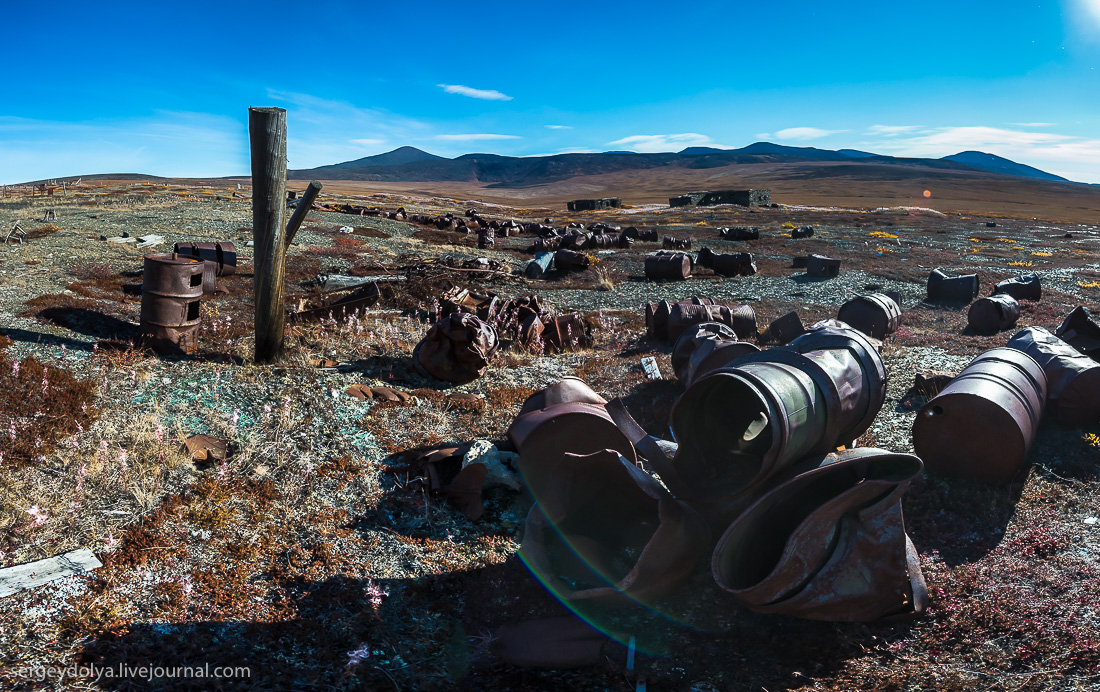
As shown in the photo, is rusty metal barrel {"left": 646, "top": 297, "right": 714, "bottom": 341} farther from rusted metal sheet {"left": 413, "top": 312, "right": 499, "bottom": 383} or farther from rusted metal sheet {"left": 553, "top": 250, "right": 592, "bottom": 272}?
rusted metal sheet {"left": 553, "top": 250, "right": 592, "bottom": 272}

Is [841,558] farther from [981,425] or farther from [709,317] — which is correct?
[709,317]

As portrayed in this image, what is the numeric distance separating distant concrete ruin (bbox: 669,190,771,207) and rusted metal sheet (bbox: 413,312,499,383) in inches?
2129

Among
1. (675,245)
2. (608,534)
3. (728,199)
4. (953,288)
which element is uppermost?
(728,199)

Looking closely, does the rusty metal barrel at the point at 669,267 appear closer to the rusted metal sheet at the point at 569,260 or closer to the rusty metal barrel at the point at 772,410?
the rusted metal sheet at the point at 569,260

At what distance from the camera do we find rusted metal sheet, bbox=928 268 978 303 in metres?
12.6

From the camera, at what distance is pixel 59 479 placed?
14.0ft

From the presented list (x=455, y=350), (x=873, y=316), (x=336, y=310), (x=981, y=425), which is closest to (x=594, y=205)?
(x=873, y=316)

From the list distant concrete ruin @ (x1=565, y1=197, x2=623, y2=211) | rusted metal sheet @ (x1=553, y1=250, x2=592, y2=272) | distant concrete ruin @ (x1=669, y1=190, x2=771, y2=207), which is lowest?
rusted metal sheet @ (x1=553, y1=250, x2=592, y2=272)

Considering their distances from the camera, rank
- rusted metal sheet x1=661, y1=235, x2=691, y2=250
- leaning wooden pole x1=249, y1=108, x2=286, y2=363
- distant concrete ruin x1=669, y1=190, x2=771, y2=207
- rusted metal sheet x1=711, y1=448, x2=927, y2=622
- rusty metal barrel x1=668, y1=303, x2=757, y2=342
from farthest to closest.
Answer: distant concrete ruin x1=669, y1=190, x2=771, y2=207 < rusted metal sheet x1=661, y1=235, x2=691, y2=250 < rusty metal barrel x1=668, y1=303, x2=757, y2=342 < leaning wooden pole x1=249, y1=108, x2=286, y2=363 < rusted metal sheet x1=711, y1=448, x2=927, y2=622

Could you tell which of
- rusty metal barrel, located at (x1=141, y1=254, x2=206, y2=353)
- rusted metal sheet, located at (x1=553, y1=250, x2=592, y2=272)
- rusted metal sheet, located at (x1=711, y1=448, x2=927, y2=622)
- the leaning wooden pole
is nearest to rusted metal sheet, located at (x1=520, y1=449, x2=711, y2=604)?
rusted metal sheet, located at (x1=711, y1=448, x2=927, y2=622)

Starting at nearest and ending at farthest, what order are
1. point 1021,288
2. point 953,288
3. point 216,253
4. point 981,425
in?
point 981,425 < point 1021,288 < point 216,253 < point 953,288

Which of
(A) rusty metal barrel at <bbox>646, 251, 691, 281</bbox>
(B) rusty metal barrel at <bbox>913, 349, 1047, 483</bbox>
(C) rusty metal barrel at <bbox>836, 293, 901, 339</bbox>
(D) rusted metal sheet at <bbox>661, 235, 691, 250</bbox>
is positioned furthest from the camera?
(D) rusted metal sheet at <bbox>661, 235, 691, 250</bbox>

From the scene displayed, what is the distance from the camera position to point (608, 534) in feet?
14.7

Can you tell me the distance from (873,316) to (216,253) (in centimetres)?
1200
